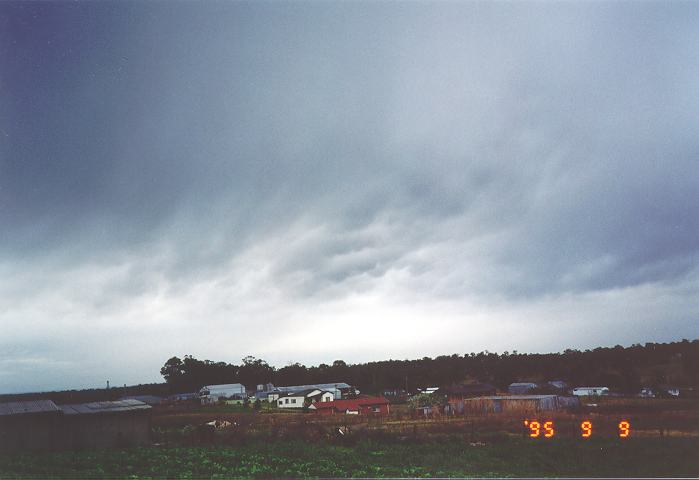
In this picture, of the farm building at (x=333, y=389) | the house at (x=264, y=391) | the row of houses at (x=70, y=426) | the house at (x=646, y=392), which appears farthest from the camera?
the house at (x=264, y=391)

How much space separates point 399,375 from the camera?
329 ft

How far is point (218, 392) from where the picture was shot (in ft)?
310

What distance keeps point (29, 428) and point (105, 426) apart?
173 inches

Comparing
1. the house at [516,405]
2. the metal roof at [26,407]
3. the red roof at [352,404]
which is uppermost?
the metal roof at [26,407]

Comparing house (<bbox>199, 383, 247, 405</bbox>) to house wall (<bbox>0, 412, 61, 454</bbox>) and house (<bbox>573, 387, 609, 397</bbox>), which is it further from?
house (<bbox>573, 387, 609, 397</bbox>)

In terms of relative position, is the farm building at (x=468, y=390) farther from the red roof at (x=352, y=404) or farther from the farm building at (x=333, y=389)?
the farm building at (x=333, y=389)

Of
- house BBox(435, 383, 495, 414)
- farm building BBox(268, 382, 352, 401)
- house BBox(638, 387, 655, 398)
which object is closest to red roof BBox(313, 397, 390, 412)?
house BBox(435, 383, 495, 414)

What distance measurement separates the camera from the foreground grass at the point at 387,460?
2159 centimetres

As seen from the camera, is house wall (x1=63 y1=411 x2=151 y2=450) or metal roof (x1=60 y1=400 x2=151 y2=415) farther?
metal roof (x1=60 y1=400 x2=151 y2=415)

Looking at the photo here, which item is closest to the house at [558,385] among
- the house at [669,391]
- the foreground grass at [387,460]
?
the house at [669,391]

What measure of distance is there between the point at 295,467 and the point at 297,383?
9440 centimetres

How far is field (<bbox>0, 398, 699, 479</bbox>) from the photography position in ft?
71.7

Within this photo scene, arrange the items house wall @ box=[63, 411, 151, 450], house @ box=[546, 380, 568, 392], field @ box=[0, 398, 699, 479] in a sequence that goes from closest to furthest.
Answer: field @ box=[0, 398, 699, 479]
house wall @ box=[63, 411, 151, 450]
house @ box=[546, 380, 568, 392]

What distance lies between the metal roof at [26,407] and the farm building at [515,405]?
37.7 metres
